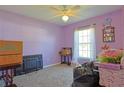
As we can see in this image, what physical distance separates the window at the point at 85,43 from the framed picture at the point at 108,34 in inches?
21.1

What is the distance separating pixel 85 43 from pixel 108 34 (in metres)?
1.25

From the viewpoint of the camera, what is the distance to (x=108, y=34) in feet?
14.3

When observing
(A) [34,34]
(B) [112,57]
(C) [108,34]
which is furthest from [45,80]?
(C) [108,34]

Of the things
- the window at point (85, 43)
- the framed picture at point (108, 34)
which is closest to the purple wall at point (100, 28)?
the framed picture at point (108, 34)

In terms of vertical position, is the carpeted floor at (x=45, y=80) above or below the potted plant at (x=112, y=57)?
below

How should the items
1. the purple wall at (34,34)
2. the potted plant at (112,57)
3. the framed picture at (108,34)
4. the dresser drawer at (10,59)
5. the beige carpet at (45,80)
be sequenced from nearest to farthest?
the potted plant at (112,57) → the dresser drawer at (10,59) → the beige carpet at (45,80) → the purple wall at (34,34) → the framed picture at (108,34)

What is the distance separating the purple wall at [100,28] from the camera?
158 inches

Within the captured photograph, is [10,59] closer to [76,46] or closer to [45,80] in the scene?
[45,80]

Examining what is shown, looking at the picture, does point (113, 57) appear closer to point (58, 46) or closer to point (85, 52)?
point (85, 52)

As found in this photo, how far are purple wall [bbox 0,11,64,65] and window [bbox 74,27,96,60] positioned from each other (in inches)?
38.3

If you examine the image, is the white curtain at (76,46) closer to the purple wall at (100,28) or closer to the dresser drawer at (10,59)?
the purple wall at (100,28)

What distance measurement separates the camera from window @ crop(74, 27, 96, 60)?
16.3 ft

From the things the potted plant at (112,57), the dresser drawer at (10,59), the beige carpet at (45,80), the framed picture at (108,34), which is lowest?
the beige carpet at (45,80)
